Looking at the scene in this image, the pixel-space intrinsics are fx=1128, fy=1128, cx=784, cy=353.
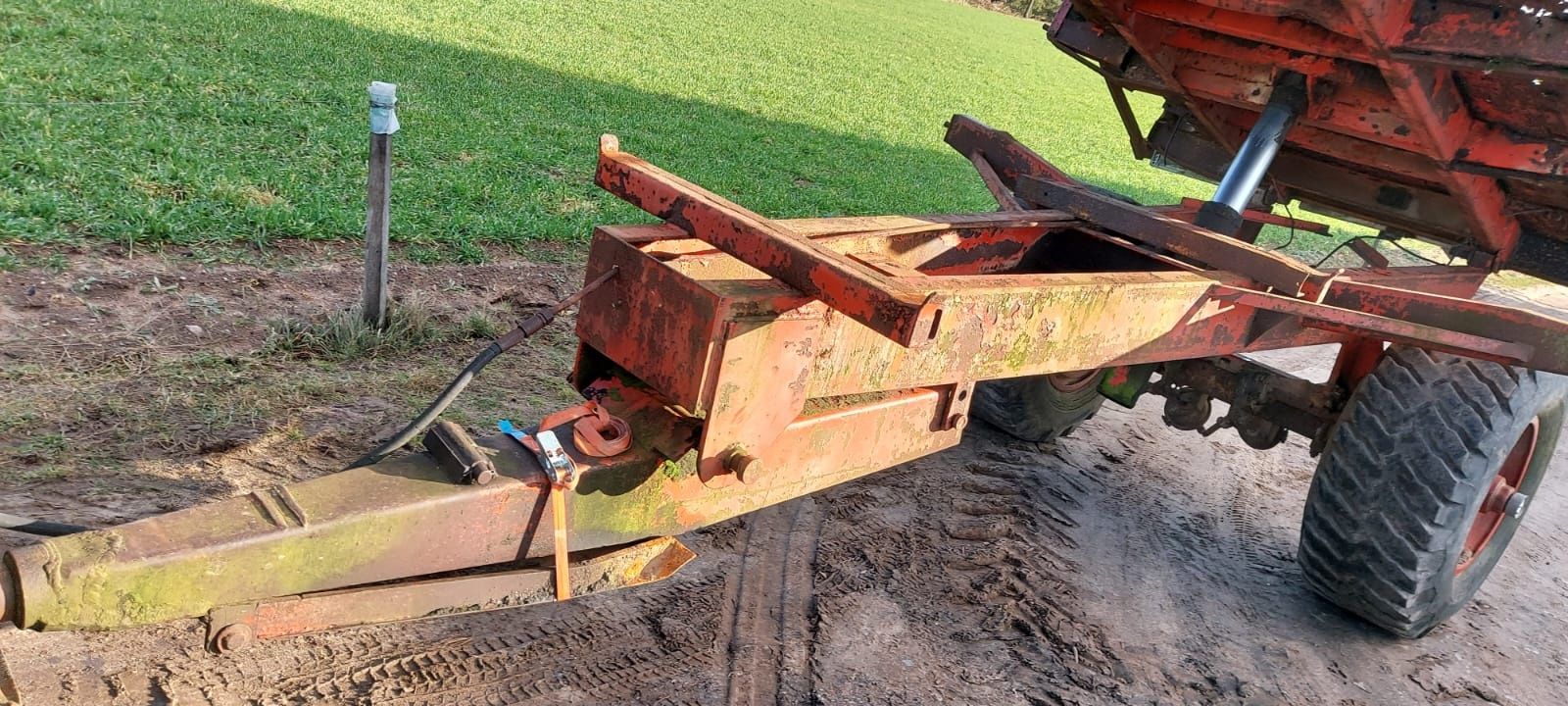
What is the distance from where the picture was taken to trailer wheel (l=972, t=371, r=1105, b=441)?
540 centimetres

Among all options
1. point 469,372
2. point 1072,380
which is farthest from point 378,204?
point 1072,380

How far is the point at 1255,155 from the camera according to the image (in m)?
4.51

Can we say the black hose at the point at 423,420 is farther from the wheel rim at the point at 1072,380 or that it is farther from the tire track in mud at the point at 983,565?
the wheel rim at the point at 1072,380

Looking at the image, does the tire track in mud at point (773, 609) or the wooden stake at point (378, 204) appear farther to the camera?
the wooden stake at point (378, 204)

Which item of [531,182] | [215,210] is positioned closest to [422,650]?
[215,210]

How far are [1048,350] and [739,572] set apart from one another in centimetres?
142

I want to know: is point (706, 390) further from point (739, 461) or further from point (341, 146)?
point (341, 146)

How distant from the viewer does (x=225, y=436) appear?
4074 millimetres

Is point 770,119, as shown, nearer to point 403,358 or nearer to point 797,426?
point 403,358

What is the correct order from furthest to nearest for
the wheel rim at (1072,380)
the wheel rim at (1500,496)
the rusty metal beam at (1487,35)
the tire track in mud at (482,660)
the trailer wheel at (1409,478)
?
the wheel rim at (1072,380) → the wheel rim at (1500,496) → the trailer wheel at (1409,478) → the rusty metal beam at (1487,35) → the tire track in mud at (482,660)

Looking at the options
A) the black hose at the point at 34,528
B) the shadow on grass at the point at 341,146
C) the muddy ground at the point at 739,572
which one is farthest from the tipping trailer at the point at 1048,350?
the shadow on grass at the point at 341,146

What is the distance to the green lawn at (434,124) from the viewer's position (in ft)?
21.2

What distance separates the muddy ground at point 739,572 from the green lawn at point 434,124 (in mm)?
1044

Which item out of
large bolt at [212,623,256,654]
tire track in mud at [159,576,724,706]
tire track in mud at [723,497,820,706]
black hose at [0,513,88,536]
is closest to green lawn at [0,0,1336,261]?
tire track in mud at [723,497,820,706]
